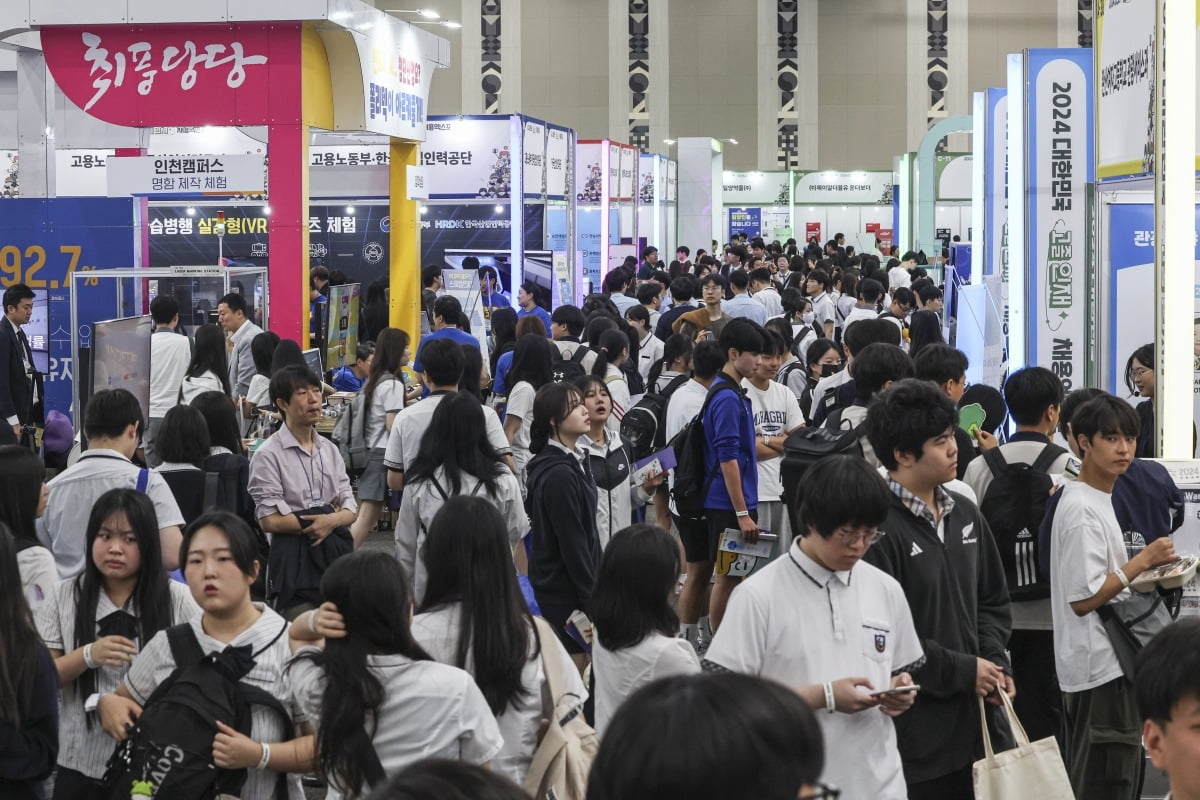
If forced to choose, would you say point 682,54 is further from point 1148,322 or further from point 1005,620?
point 1005,620

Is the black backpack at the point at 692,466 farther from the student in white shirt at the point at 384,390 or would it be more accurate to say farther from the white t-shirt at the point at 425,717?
the white t-shirt at the point at 425,717

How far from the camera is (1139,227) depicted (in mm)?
8148

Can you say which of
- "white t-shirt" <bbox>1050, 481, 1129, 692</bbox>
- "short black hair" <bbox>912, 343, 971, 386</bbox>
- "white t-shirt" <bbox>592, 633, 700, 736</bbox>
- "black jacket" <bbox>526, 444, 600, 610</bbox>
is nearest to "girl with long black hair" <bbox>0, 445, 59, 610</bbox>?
"white t-shirt" <bbox>592, 633, 700, 736</bbox>

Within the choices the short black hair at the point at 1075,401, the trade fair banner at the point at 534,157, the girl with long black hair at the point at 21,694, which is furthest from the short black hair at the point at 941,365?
the trade fair banner at the point at 534,157

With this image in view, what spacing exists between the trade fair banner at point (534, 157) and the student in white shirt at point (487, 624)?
1408cm

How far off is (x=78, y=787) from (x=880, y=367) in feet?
9.52

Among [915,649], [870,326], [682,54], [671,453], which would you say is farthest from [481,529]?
[682,54]

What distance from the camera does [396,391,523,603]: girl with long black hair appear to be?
4.77 metres

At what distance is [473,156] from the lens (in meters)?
17.0

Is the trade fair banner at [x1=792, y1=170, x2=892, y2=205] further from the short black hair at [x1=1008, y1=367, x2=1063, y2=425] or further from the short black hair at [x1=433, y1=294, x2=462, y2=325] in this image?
the short black hair at [x1=1008, y1=367, x2=1063, y2=425]

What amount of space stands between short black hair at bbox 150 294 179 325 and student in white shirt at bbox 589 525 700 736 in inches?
213

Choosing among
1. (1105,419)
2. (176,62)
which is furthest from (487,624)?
(176,62)

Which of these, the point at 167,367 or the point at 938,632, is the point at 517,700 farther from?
the point at 167,367

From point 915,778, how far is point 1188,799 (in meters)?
1.55
